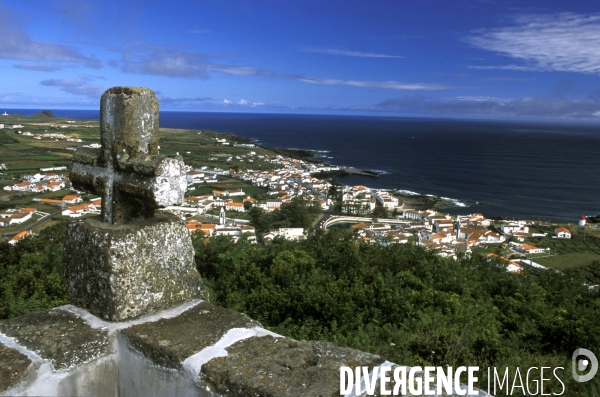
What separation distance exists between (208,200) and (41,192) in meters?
12.3

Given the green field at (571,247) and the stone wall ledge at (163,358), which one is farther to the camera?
the green field at (571,247)

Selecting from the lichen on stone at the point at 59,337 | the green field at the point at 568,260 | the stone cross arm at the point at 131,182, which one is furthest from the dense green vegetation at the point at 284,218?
the lichen on stone at the point at 59,337

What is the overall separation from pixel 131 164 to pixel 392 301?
4.50m

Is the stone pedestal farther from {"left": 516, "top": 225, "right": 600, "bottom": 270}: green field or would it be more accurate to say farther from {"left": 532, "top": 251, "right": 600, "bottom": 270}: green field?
{"left": 532, "top": 251, "right": 600, "bottom": 270}: green field

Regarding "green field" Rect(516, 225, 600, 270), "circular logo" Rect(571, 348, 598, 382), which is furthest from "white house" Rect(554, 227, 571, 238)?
"circular logo" Rect(571, 348, 598, 382)

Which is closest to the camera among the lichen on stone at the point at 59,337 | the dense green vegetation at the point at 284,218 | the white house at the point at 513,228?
the lichen on stone at the point at 59,337

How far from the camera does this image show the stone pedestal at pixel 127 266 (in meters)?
2.28

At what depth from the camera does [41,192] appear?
34.1 meters

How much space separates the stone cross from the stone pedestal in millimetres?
125

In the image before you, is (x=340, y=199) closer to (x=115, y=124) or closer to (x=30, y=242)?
(x=30, y=242)

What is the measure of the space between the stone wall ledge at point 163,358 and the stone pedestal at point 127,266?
3.5 inches

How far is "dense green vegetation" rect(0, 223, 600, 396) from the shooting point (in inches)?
179

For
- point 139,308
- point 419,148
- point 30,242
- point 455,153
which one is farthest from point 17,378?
point 419,148

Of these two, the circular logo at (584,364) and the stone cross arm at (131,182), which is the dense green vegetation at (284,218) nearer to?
the circular logo at (584,364)
